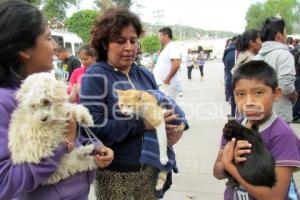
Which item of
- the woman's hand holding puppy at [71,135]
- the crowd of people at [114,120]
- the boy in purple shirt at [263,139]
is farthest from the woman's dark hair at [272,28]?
the woman's hand holding puppy at [71,135]

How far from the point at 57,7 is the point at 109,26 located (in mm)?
41445

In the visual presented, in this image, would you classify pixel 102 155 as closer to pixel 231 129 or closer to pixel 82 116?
pixel 82 116

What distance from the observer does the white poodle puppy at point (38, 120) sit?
144cm

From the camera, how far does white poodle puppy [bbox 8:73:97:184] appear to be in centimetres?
144

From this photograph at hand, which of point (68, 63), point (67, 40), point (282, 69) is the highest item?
point (282, 69)

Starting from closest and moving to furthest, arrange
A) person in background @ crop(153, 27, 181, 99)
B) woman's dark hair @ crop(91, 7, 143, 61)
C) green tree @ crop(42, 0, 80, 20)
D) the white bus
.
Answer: woman's dark hair @ crop(91, 7, 143, 61) < person in background @ crop(153, 27, 181, 99) < the white bus < green tree @ crop(42, 0, 80, 20)

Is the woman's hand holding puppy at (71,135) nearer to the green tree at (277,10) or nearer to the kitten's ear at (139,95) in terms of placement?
the kitten's ear at (139,95)

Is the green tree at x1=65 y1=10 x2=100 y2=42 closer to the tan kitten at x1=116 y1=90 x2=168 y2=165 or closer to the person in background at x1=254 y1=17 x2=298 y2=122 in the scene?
the person in background at x1=254 y1=17 x2=298 y2=122

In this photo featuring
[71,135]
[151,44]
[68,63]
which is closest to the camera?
[71,135]

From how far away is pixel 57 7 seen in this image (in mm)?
40906

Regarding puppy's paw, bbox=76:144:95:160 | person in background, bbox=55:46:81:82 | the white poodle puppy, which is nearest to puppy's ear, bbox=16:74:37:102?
the white poodle puppy

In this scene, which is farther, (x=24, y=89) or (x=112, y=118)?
(x=112, y=118)

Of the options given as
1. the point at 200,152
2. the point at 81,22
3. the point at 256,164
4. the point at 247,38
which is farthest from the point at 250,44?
the point at 81,22

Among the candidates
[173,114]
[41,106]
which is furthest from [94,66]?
[41,106]
